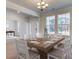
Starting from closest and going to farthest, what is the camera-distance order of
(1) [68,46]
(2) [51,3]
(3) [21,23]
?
(1) [68,46] < (2) [51,3] < (3) [21,23]

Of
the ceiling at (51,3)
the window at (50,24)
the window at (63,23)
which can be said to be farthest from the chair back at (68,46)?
the window at (50,24)

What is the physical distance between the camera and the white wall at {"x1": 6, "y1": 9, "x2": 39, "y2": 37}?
228 inches

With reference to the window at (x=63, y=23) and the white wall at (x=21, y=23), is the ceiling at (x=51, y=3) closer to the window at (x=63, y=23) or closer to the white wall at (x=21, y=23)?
the window at (x=63, y=23)

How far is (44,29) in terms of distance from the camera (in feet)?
18.2

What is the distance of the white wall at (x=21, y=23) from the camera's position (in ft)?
19.0

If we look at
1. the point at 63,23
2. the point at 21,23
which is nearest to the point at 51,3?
the point at 63,23

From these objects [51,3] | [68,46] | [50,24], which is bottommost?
[68,46]

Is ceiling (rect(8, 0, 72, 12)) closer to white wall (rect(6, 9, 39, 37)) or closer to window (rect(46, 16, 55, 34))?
window (rect(46, 16, 55, 34))

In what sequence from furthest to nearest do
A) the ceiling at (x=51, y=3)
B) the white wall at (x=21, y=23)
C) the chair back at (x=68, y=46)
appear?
the white wall at (x=21, y=23) → the ceiling at (x=51, y=3) → the chair back at (x=68, y=46)

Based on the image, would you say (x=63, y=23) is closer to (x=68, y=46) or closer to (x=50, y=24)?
(x=50, y=24)

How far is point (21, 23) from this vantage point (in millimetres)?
5961

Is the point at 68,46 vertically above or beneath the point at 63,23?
beneath
